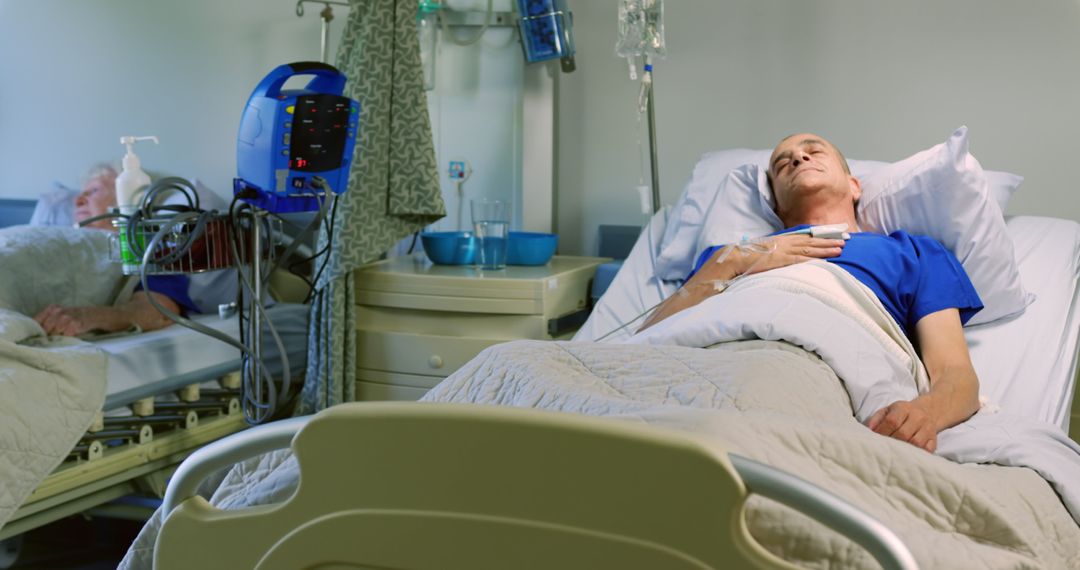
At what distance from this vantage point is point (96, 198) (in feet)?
9.87

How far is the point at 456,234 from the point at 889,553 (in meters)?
2.01

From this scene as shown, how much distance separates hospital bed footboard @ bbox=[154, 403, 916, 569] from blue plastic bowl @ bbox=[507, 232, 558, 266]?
1.76m

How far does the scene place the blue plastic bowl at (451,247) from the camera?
8.64 feet

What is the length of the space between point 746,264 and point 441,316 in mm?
832

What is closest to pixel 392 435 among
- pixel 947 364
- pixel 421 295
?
pixel 947 364

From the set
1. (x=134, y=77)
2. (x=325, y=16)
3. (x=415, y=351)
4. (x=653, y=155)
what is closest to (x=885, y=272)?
(x=653, y=155)

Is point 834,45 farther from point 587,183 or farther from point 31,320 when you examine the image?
point 31,320

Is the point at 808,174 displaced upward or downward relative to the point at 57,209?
upward

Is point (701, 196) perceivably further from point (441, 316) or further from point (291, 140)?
point (291, 140)

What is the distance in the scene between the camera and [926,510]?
105cm

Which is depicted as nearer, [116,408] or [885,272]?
[885,272]

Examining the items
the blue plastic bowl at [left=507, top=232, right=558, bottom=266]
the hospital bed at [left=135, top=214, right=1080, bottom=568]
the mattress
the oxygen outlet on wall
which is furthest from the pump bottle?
the hospital bed at [left=135, top=214, right=1080, bottom=568]

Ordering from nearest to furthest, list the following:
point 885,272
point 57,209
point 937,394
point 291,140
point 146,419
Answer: point 937,394
point 885,272
point 291,140
point 146,419
point 57,209

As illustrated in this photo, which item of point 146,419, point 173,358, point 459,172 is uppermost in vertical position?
point 459,172
